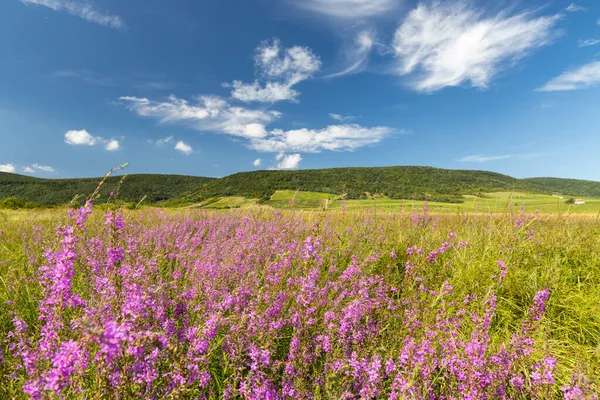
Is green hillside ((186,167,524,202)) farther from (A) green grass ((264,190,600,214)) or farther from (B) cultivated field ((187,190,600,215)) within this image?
(A) green grass ((264,190,600,214))

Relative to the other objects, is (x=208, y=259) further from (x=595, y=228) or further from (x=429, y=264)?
(x=595, y=228)

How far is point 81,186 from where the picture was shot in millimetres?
105812

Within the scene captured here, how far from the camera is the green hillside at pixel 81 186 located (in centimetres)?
9825

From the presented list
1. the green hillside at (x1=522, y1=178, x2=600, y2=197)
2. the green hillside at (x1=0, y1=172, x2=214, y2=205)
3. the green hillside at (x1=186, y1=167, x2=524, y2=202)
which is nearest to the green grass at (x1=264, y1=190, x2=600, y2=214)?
the green hillside at (x1=186, y1=167, x2=524, y2=202)

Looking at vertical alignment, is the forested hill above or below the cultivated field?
above

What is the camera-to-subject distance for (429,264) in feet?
14.6

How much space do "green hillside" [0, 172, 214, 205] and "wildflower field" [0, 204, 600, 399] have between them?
337ft

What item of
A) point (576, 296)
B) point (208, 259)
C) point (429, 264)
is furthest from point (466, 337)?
point (208, 259)

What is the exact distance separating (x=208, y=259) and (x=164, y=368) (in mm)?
1904

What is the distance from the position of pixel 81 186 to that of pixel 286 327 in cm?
13068

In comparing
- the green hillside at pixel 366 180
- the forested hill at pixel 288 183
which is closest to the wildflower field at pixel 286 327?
the green hillside at pixel 366 180

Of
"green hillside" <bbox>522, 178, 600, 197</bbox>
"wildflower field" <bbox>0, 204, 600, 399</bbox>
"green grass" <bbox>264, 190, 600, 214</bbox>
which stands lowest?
"wildflower field" <bbox>0, 204, 600, 399</bbox>

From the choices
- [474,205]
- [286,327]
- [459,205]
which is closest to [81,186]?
[459,205]

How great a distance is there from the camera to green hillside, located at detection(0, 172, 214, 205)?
98250mm
